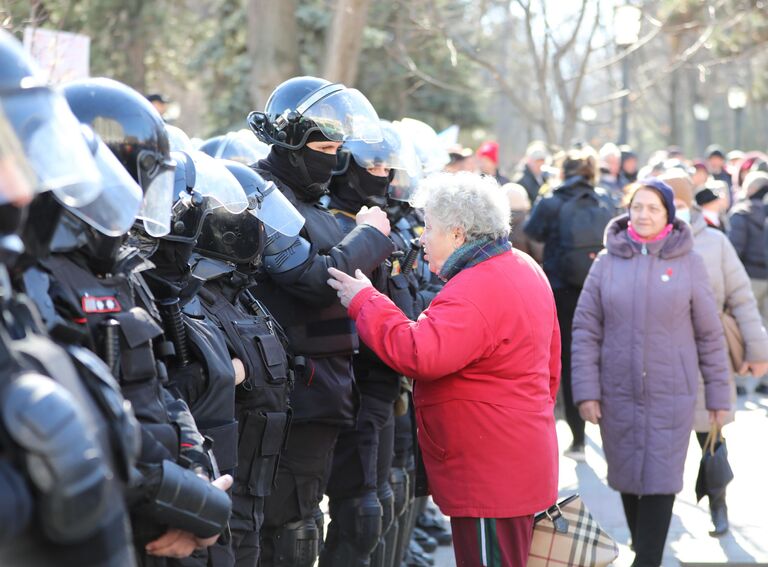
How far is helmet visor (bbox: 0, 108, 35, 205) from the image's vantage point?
219 centimetres

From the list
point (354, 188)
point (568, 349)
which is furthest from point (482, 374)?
point (568, 349)

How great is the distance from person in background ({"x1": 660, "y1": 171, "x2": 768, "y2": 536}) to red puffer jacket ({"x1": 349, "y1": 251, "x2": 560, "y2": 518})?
7.97ft

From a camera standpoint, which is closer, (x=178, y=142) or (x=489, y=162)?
(x=178, y=142)

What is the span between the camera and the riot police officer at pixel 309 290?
465cm

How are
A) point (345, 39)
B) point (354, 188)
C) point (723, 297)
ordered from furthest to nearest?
point (345, 39), point (723, 297), point (354, 188)

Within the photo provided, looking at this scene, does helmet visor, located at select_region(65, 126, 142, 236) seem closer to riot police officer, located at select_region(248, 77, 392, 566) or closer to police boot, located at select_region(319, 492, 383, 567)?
riot police officer, located at select_region(248, 77, 392, 566)

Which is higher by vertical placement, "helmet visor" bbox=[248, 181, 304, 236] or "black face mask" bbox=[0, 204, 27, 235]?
"black face mask" bbox=[0, 204, 27, 235]

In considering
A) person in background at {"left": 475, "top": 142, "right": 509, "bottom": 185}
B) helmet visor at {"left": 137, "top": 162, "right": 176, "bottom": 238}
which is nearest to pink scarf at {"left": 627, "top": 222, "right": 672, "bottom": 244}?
helmet visor at {"left": 137, "top": 162, "right": 176, "bottom": 238}

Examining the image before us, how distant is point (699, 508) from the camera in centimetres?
799

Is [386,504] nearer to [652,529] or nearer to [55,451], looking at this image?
[652,529]


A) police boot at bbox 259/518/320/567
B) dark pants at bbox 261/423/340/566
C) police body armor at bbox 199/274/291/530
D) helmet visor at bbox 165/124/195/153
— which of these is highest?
helmet visor at bbox 165/124/195/153

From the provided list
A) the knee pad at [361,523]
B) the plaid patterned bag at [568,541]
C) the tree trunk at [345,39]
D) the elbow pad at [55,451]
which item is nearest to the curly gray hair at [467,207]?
the plaid patterned bag at [568,541]

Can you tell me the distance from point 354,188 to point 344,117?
56 cm

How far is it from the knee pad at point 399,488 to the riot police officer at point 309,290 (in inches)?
42.5
